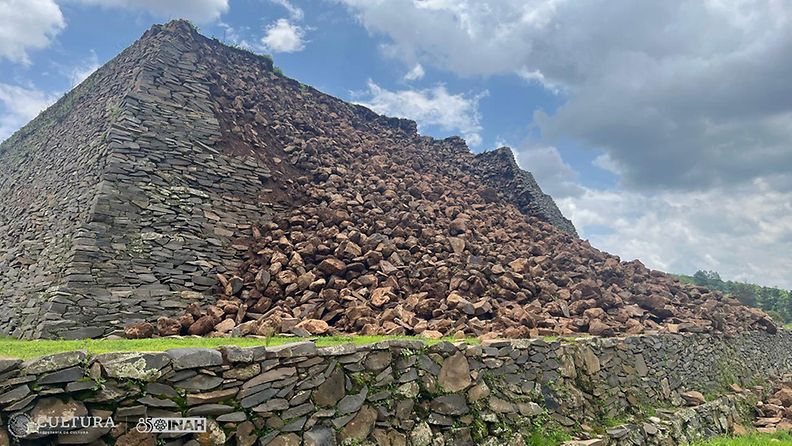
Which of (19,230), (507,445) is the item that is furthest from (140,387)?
(19,230)

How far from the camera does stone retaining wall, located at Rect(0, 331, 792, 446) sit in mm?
4359

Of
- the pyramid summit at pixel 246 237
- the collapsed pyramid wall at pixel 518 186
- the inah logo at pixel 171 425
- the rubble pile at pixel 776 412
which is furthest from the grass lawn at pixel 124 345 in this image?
the collapsed pyramid wall at pixel 518 186

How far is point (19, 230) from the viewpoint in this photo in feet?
47.0

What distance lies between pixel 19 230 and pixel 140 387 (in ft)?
44.8

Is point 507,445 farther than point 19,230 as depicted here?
No

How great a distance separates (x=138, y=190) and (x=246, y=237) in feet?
9.97

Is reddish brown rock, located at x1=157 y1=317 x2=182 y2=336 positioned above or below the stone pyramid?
below

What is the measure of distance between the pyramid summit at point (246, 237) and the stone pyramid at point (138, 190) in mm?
52

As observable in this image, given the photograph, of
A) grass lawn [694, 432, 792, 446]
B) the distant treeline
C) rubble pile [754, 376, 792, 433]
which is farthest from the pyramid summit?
the distant treeline

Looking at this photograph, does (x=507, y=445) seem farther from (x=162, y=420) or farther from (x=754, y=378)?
(x=754, y=378)

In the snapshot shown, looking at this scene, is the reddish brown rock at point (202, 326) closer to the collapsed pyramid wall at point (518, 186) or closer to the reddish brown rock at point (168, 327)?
the reddish brown rock at point (168, 327)

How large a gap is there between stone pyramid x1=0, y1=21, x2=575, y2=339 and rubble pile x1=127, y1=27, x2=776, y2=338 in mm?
356

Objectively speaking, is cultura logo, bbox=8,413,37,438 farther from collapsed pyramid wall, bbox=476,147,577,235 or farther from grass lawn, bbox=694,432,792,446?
A: collapsed pyramid wall, bbox=476,147,577,235

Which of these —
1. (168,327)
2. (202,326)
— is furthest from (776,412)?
(168,327)
